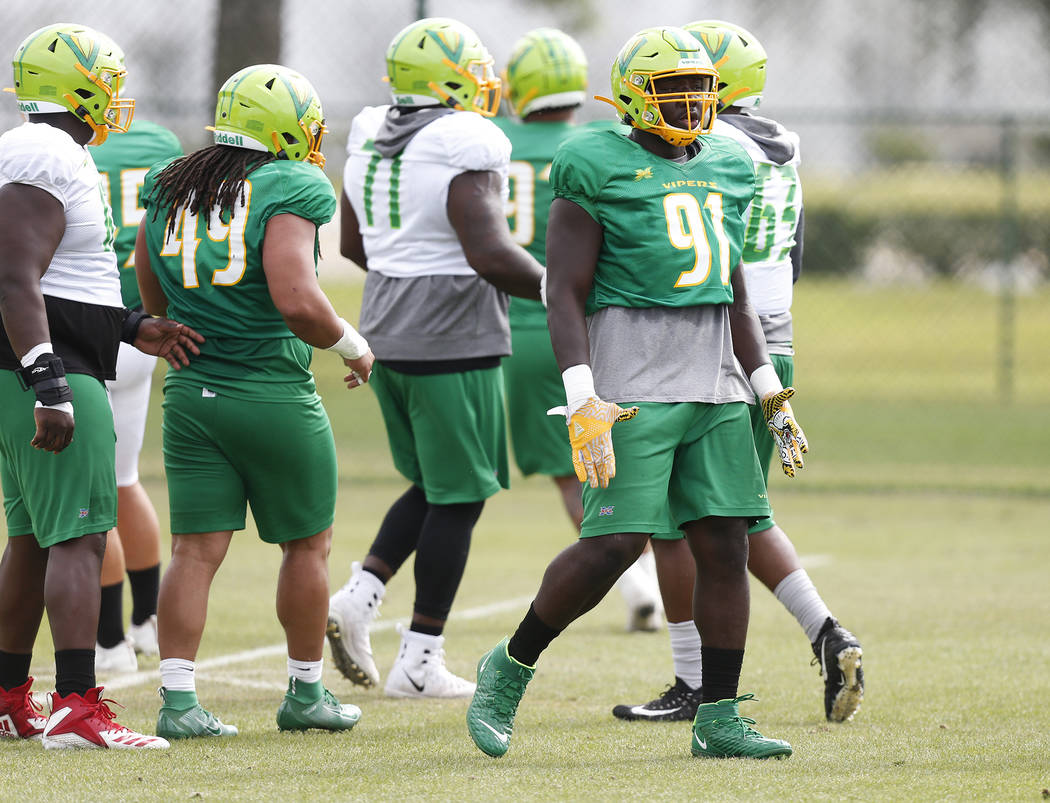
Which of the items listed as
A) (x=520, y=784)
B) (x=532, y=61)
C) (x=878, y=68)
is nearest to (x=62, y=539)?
(x=520, y=784)

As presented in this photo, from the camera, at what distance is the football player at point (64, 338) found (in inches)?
173

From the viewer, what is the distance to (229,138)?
15.8 feet

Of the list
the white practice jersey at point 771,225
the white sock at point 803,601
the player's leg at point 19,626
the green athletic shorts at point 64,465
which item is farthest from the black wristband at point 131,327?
the white sock at point 803,601

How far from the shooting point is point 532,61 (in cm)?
695

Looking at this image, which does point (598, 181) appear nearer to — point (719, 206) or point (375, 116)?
point (719, 206)

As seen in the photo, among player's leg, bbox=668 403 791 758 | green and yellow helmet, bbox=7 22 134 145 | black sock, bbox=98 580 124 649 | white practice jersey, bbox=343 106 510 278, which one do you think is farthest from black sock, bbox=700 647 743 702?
black sock, bbox=98 580 124 649

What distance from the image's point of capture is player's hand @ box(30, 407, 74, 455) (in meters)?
4.38

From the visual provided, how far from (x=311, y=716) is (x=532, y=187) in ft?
9.73

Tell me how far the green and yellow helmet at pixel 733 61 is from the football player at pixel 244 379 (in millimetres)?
1440

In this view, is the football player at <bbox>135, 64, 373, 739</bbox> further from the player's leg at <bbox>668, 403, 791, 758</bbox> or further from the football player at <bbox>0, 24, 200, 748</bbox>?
the player's leg at <bbox>668, 403, 791, 758</bbox>

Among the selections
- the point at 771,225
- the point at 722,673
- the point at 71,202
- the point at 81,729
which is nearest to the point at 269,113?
the point at 71,202

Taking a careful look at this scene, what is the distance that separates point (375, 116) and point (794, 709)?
2.73m

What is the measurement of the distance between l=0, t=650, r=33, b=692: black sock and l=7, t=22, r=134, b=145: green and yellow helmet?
5.49 ft

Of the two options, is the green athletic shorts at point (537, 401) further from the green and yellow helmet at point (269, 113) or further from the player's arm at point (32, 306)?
the player's arm at point (32, 306)
